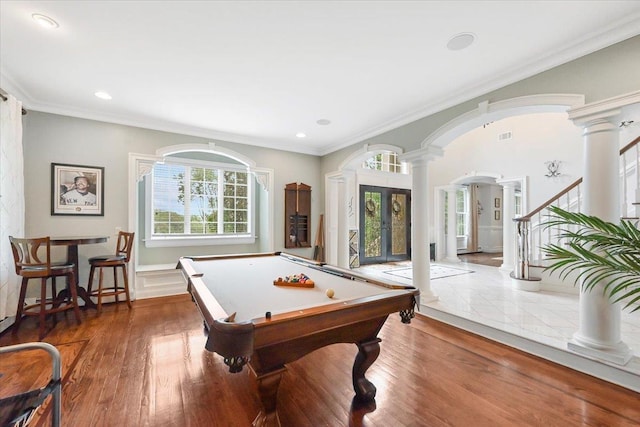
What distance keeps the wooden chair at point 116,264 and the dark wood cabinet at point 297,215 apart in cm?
254

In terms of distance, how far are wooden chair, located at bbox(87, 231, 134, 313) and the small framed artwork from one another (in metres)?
0.55

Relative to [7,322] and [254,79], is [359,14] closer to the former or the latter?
[254,79]

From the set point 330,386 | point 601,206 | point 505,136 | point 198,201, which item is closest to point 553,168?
point 505,136

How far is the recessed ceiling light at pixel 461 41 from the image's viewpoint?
224cm

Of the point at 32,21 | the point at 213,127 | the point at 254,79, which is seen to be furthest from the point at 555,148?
the point at 32,21

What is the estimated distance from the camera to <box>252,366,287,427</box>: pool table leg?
141 cm

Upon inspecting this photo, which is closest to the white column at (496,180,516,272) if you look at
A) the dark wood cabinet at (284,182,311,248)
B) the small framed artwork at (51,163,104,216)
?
the dark wood cabinet at (284,182,311,248)

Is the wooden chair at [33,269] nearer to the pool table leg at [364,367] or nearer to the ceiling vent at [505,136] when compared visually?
the pool table leg at [364,367]

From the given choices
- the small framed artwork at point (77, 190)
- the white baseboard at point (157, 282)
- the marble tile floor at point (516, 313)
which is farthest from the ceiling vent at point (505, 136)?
the small framed artwork at point (77, 190)

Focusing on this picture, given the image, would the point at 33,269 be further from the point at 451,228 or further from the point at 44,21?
the point at 451,228

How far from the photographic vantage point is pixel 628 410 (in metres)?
1.76

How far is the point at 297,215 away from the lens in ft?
18.0

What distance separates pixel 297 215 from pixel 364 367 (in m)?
3.85

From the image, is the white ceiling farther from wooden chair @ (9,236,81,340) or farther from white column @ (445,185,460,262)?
white column @ (445,185,460,262)
